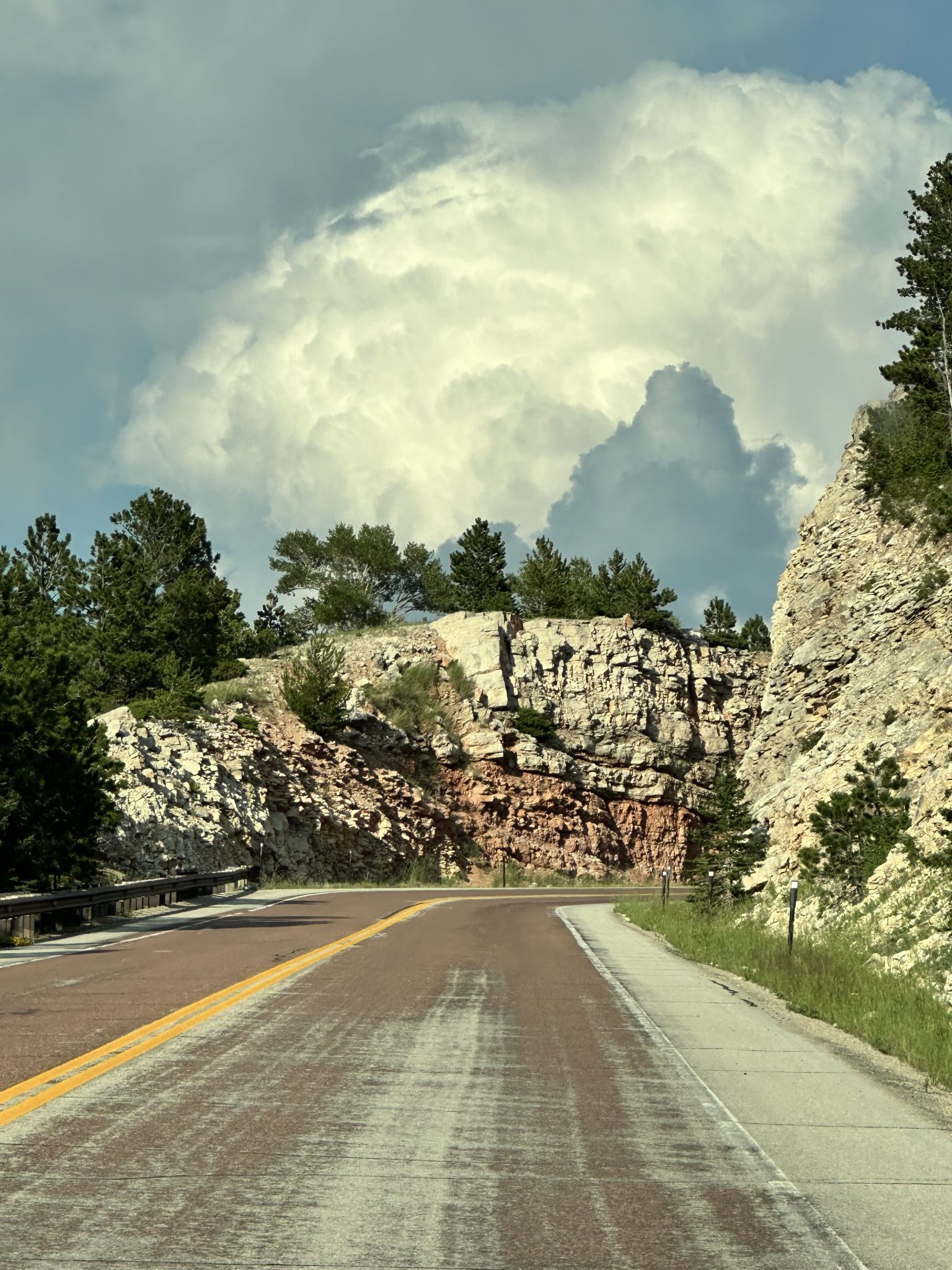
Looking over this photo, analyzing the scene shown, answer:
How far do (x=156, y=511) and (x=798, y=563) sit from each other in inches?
1447

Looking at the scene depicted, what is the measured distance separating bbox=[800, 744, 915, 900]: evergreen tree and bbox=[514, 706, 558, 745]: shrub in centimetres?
4287

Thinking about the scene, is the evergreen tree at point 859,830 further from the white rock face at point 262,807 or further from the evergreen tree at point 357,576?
the evergreen tree at point 357,576

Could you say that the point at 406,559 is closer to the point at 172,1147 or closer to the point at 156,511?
the point at 156,511

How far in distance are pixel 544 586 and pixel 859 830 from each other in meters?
56.6

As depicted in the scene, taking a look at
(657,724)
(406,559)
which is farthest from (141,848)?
(406,559)

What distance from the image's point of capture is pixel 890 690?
36000mm

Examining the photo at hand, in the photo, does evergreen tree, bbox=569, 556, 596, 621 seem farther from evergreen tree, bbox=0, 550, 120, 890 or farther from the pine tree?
evergreen tree, bbox=0, 550, 120, 890

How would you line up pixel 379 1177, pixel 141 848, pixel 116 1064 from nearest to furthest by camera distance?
pixel 379 1177
pixel 116 1064
pixel 141 848

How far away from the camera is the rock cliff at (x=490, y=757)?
51.1 metres

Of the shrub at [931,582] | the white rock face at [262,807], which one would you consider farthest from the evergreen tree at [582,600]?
the shrub at [931,582]

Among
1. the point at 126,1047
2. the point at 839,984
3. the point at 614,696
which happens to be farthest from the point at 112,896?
the point at 614,696

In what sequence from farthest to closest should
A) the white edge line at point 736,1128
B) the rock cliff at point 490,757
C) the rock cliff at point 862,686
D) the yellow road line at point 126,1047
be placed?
1. the rock cliff at point 490,757
2. the rock cliff at point 862,686
3. the yellow road line at point 126,1047
4. the white edge line at point 736,1128

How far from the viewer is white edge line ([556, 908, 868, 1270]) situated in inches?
214

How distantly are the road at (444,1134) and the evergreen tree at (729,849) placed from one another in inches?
723
